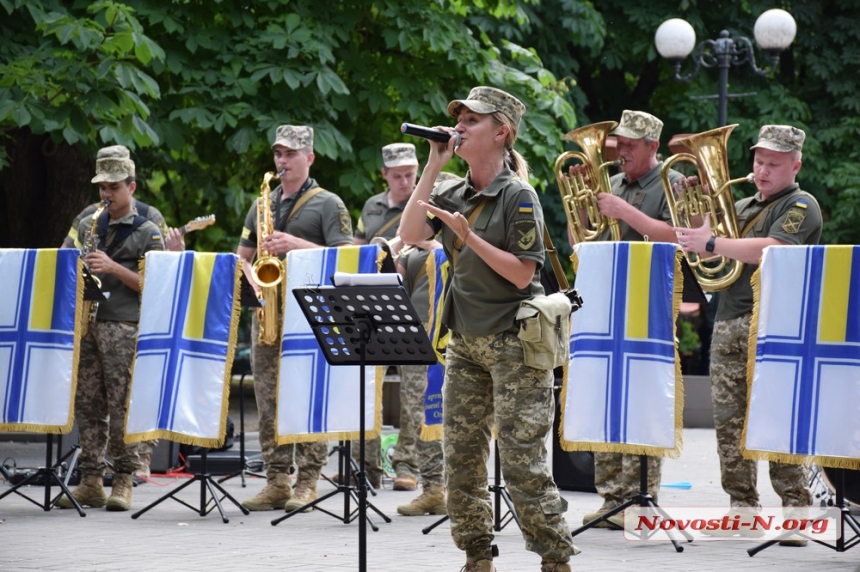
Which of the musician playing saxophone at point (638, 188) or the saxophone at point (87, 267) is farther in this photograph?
the saxophone at point (87, 267)

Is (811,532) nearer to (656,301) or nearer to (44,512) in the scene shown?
(656,301)

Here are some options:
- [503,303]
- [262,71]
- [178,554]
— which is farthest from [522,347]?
[262,71]

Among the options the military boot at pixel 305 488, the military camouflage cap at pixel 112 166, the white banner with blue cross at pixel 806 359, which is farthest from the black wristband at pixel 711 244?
the military camouflage cap at pixel 112 166

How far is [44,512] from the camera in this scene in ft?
29.8

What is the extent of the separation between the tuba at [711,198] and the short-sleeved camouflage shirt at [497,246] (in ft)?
7.65

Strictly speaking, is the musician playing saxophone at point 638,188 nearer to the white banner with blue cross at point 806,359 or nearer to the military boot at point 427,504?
the white banner with blue cross at point 806,359

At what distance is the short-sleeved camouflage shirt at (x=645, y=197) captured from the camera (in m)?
8.45

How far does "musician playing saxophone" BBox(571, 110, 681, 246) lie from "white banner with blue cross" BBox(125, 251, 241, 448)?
248 cm

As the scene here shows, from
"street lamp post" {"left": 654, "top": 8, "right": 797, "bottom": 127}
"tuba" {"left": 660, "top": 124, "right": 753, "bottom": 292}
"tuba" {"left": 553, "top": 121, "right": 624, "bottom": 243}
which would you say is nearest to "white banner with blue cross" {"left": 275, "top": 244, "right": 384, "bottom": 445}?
"tuba" {"left": 553, "top": 121, "right": 624, "bottom": 243}

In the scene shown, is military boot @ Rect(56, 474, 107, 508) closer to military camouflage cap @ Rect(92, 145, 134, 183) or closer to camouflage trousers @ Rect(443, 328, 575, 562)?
military camouflage cap @ Rect(92, 145, 134, 183)

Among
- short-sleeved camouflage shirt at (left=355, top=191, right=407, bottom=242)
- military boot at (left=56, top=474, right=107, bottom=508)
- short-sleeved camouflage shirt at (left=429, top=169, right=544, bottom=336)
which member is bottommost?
military boot at (left=56, top=474, right=107, bottom=508)

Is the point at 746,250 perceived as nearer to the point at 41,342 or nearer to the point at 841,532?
the point at 841,532

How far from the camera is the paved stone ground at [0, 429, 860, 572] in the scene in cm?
693

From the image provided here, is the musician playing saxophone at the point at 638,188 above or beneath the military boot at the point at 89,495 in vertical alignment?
above
